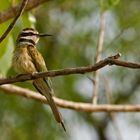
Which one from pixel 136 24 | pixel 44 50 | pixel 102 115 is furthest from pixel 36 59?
pixel 102 115

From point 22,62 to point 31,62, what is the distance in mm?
69

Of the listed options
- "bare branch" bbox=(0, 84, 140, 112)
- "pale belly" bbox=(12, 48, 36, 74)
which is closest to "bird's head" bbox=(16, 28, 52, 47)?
"pale belly" bbox=(12, 48, 36, 74)

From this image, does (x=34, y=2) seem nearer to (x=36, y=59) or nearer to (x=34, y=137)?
(x=36, y=59)

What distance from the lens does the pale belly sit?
4741 millimetres

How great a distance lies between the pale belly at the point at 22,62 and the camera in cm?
474

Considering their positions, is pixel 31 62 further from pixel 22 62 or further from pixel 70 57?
pixel 70 57

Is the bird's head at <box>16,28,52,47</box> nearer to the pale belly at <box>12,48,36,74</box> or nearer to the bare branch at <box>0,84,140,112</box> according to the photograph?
the pale belly at <box>12,48,36,74</box>

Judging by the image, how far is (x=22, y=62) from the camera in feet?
15.8

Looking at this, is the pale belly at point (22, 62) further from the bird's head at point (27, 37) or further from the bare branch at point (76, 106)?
the bare branch at point (76, 106)

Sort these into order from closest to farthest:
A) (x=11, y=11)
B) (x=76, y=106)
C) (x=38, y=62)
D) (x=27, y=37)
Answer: (x=11, y=11), (x=38, y=62), (x=27, y=37), (x=76, y=106)

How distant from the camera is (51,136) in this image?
8.06 m

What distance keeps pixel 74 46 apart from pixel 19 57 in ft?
11.3

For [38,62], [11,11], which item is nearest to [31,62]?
[38,62]

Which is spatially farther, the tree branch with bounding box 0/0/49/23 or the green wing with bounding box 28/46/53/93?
the green wing with bounding box 28/46/53/93
